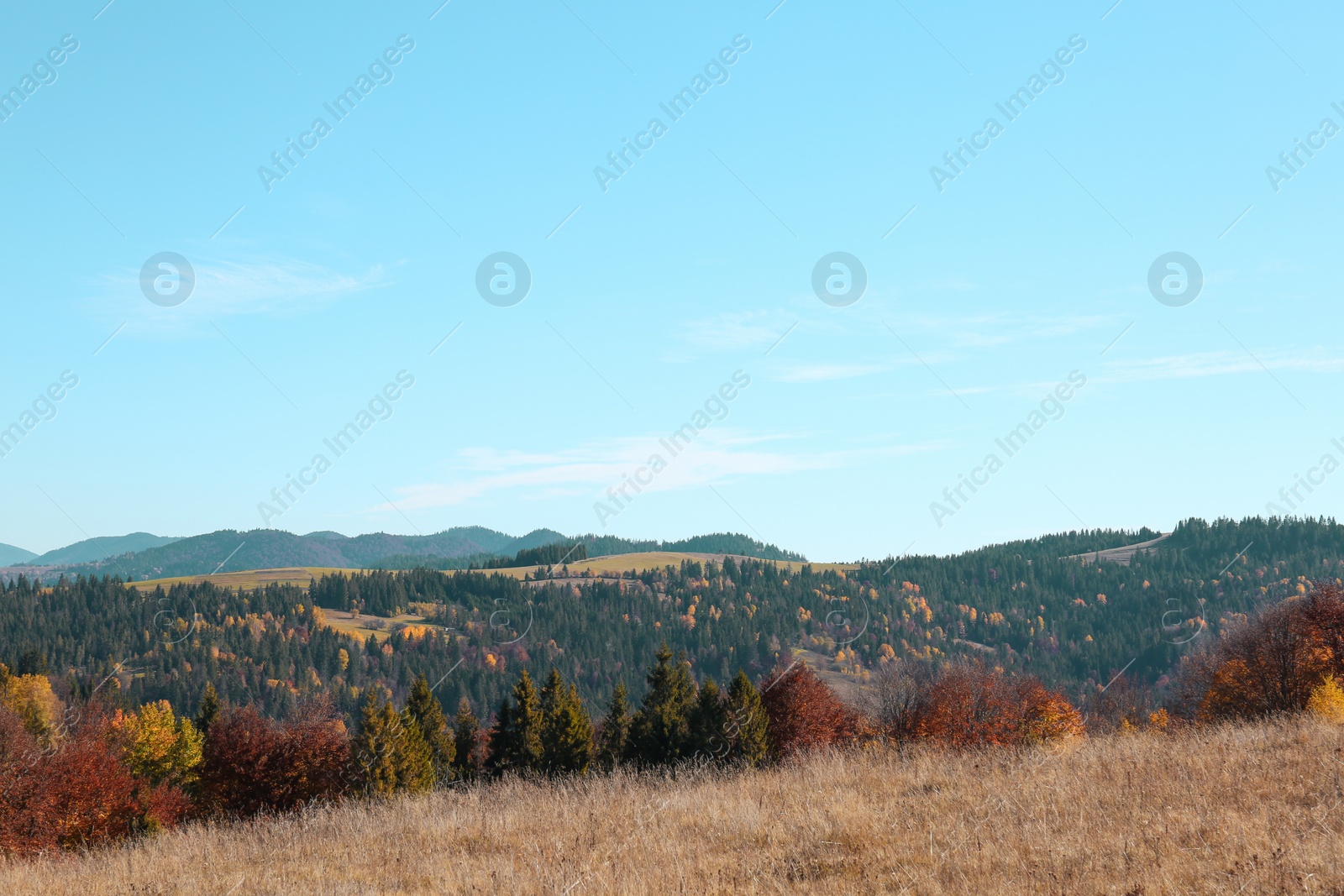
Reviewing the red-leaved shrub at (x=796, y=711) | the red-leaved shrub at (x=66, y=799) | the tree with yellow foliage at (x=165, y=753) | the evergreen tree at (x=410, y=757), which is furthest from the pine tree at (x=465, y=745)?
the red-leaved shrub at (x=796, y=711)

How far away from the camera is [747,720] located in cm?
5625

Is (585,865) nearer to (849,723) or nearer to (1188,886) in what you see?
(1188,886)

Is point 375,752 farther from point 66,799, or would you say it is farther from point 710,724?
point 710,724

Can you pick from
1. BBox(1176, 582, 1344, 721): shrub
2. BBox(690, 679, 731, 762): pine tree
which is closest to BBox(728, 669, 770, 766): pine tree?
BBox(690, 679, 731, 762): pine tree

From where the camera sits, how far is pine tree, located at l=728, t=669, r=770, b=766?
182 ft

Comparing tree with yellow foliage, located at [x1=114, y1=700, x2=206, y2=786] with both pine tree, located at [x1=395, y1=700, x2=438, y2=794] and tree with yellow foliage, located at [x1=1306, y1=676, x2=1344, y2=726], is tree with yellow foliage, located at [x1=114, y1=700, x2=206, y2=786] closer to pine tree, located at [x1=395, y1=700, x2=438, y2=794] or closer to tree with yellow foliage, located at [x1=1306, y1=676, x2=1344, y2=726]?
pine tree, located at [x1=395, y1=700, x2=438, y2=794]

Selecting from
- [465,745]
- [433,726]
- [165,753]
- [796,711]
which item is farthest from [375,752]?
[165,753]

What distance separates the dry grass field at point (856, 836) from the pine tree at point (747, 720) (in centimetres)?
4067

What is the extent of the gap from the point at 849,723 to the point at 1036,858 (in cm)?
7012

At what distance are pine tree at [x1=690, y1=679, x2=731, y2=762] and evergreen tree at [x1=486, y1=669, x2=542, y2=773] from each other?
43.5 ft

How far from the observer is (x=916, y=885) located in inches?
344

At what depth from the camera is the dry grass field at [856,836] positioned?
889cm

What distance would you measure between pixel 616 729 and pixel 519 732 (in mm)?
8969

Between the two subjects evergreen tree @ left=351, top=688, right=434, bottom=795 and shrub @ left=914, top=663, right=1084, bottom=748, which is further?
shrub @ left=914, top=663, right=1084, bottom=748
